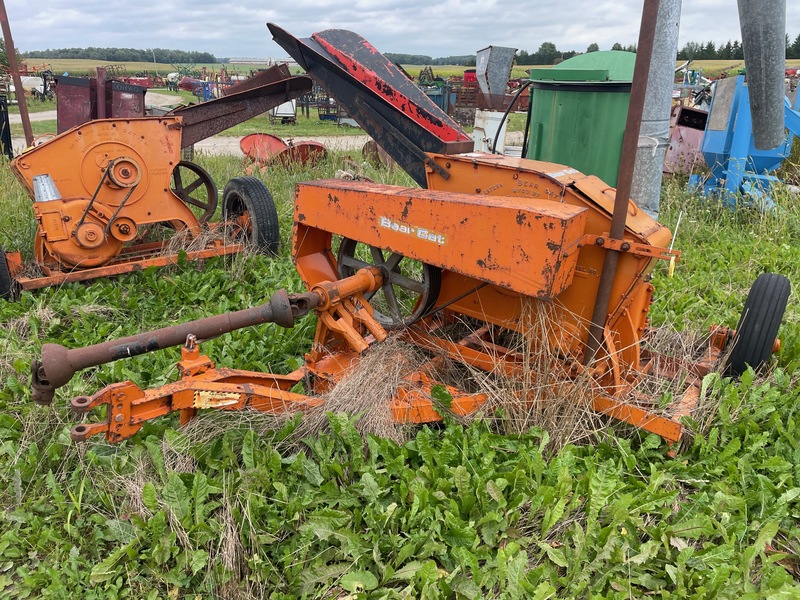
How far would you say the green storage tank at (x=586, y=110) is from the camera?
5.25 meters

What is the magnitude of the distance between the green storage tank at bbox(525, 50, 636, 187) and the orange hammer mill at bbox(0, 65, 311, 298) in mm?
2259

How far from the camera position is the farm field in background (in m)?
2.33

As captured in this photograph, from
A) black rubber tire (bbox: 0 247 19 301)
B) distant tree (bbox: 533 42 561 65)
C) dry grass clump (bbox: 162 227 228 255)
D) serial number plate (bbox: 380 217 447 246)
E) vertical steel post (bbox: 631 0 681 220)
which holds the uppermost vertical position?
distant tree (bbox: 533 42 561 65)

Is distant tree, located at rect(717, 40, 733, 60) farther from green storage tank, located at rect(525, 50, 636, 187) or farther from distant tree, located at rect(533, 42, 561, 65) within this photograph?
green storage tank, located at rect(525, 50, 636, 187)

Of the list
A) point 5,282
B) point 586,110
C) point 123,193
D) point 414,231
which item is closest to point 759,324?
point 414,231

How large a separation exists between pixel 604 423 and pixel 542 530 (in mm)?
824

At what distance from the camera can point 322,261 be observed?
12.9 feet

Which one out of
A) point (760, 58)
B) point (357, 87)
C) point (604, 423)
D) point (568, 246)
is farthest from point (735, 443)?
point (357, 87)

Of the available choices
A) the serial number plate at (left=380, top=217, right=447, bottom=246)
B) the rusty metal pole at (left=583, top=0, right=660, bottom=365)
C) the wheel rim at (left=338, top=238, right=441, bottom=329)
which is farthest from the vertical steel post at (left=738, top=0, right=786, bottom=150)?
the wheel rim at (left=338, top=238, right=441, bottom=329)

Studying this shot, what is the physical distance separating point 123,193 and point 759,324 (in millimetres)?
4777

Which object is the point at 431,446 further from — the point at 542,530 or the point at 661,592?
the point at 661,592

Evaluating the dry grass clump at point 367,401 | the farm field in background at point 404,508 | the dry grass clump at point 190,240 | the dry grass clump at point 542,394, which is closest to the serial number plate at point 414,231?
the dry grass clump at point 542,394

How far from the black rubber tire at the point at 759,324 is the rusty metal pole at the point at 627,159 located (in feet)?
3.52

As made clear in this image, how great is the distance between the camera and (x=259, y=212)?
566cm
